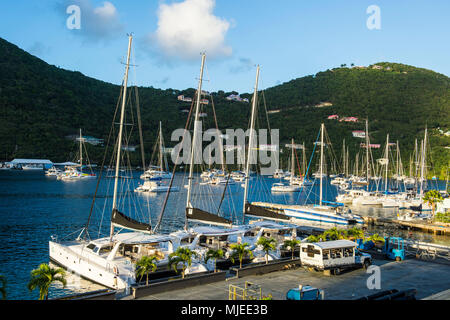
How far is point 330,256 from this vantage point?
64.0 feet

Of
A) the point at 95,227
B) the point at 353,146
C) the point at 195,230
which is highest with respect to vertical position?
the point at 353,146

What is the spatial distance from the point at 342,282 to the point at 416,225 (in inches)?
1272

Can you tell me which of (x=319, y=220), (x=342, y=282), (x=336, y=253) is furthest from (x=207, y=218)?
(x=319, y=220)

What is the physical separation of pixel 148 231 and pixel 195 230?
3.37m

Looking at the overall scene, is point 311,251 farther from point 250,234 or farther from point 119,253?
point 119,253

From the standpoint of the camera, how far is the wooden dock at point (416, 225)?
43062 mm

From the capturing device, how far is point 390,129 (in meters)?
161

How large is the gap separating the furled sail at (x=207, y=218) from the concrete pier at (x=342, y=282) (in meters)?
7.20

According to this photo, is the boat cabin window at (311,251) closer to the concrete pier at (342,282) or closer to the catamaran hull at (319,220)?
the concrete pier at (342,282)

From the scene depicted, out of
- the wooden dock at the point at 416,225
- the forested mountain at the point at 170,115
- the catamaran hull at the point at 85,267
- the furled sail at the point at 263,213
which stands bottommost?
the wooden dock at the point at 416,225

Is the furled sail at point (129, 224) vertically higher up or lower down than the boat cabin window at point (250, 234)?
higher up

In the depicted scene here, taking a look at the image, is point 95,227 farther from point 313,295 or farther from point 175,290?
point 313,295

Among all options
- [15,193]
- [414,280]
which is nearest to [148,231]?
[414,280]

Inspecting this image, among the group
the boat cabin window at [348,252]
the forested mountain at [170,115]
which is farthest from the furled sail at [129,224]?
the forested mountain at [170,115]
